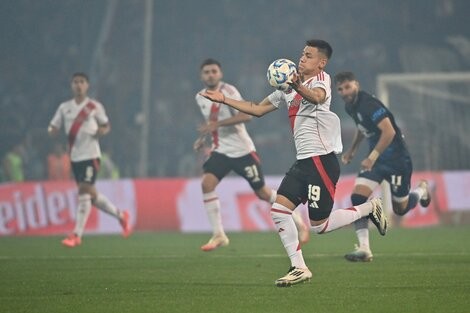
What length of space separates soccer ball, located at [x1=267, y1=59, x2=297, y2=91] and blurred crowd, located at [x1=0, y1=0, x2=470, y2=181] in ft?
60.5

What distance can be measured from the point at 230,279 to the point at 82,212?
7101mm

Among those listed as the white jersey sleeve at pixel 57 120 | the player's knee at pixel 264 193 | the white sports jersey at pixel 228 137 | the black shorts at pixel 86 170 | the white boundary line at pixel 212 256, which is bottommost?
the white boundary line at pixel 212 256

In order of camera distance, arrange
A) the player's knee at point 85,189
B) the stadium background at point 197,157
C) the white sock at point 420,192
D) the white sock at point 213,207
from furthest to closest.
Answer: the player's knee at point 85,189 → the white sock at point 213,207 → the white sock at point 420,192 → the stadium background at point 197,157

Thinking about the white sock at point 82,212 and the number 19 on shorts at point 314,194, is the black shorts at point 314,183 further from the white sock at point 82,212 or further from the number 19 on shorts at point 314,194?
the white sock at point 82,212

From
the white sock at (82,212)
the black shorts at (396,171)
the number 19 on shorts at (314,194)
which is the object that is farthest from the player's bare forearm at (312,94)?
the white sock at (82,212)

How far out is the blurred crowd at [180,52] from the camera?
95.2 ft

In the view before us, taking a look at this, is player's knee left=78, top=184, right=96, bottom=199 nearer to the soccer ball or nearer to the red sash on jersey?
the red sash on jersey

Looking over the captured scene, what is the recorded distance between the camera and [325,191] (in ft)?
33.7

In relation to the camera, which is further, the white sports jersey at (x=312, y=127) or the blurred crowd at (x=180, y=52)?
the blurred crowd at (x=180, y=52)

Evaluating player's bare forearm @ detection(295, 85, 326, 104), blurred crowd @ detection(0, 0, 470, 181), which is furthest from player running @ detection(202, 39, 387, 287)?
blurred crowd @ detection(0, 0, 470, 181)

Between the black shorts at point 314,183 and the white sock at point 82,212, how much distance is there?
7.41m

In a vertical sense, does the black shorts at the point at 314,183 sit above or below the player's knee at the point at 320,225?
above

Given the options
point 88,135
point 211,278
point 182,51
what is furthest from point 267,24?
point 211,278

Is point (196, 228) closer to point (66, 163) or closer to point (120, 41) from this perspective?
point (66, 163)
